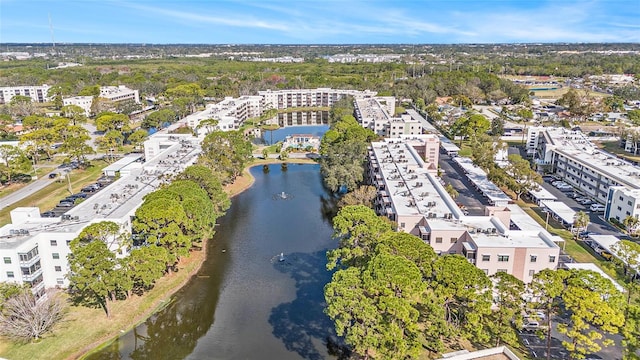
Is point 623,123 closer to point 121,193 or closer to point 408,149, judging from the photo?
point 408,149

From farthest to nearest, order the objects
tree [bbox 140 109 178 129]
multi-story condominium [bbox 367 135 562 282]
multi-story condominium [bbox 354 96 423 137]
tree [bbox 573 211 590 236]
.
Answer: tree [bbox 140 109 178 129] → multi-story condominium [bbox 354 96 423 137] → tree [bbox 573 211 590 236] → multi-story condominium [bbox 367 135 562 282]

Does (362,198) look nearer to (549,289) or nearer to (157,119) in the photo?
(549,289)

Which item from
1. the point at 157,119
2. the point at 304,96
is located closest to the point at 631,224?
the point at 157,119

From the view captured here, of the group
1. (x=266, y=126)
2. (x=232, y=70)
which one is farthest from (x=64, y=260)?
(x=232, y=70)

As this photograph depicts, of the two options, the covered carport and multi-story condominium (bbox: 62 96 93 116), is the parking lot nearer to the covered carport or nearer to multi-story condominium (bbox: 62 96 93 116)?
the covered carport

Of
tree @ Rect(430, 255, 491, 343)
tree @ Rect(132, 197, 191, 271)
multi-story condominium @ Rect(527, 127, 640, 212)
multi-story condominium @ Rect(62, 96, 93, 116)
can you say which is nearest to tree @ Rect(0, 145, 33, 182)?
tree @ Rect(132, 197, 191, 271)

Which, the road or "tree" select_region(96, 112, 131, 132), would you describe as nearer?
the road

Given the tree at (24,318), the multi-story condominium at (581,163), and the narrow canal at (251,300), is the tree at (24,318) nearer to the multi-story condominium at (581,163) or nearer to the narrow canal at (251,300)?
the narrow canal at (251,300)
